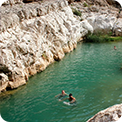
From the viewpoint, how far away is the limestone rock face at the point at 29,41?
14.6 m

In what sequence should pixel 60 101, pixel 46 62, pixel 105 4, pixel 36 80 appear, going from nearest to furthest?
pixel 60 101 → pixel 36 80 → pixel 46 62 → pixel 105 4

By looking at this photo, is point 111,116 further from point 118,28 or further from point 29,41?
point 118,28

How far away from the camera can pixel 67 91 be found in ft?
45.7

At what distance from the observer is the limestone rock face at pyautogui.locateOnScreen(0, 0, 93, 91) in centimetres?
1464

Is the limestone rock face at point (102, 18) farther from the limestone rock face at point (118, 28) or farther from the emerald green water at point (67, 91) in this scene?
the emerald green water at point (67, 91)

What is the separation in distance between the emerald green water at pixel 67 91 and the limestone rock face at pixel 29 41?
1273 mm

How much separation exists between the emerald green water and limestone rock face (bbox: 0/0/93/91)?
1273 mm

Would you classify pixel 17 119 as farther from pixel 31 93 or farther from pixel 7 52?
pixel 7 52

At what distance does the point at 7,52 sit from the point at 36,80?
412cm

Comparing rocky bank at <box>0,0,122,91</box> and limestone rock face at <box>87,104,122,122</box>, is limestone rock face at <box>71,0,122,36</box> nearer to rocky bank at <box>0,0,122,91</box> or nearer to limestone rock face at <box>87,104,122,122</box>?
rocky bank at <box>0,0,122,91</box>

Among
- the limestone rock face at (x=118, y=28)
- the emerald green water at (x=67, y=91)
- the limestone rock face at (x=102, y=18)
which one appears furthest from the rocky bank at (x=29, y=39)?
the limestone rock face at (x=118, y=28)

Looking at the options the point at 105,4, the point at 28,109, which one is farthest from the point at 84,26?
the point at 28,109

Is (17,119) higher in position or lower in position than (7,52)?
lower

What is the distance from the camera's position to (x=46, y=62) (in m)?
20.0
